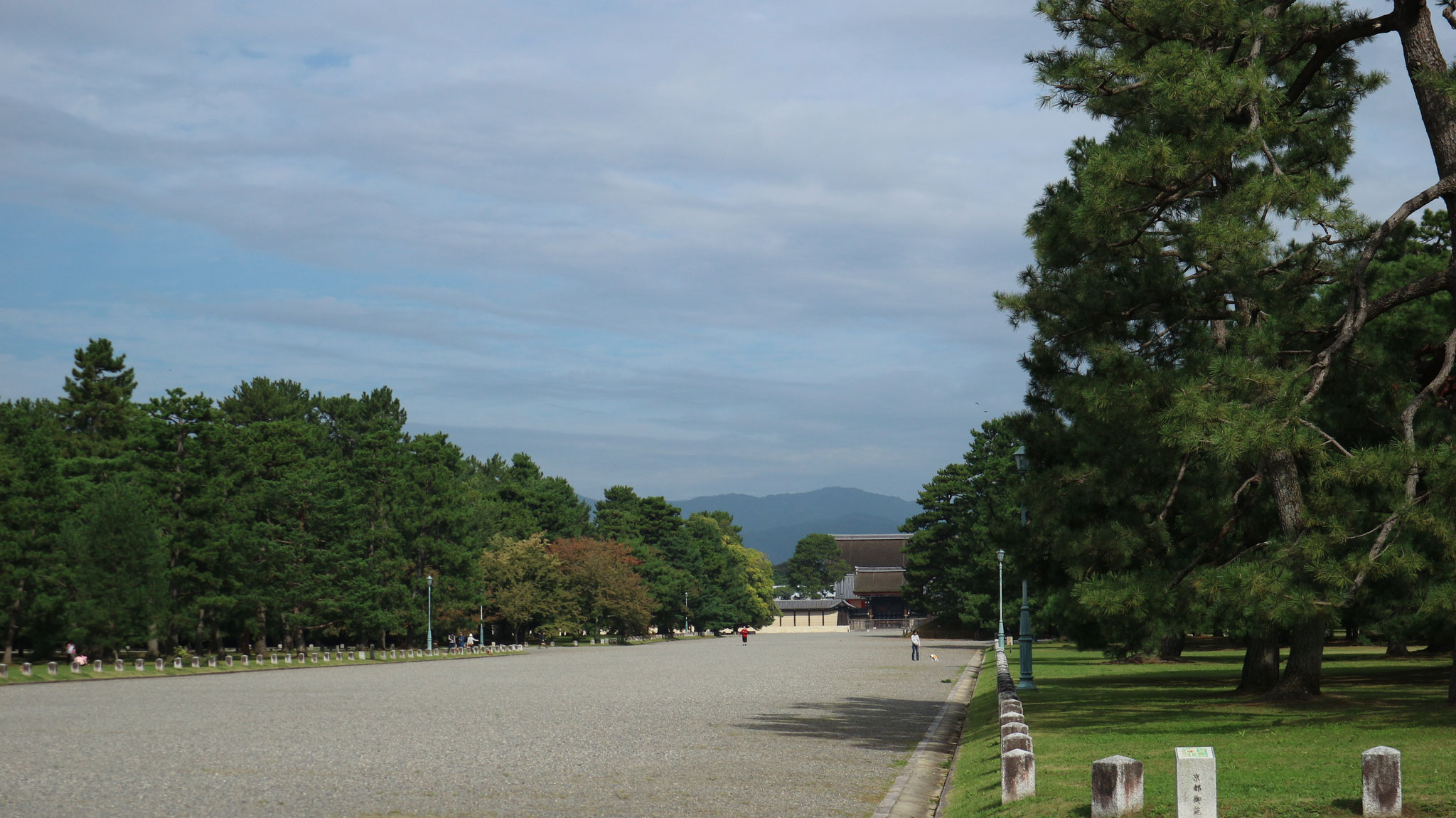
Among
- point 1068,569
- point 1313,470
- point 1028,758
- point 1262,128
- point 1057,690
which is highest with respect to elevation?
point 1262,128

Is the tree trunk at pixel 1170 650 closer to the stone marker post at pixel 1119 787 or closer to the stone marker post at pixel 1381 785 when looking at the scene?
the stone marker post at pixel 1381 785

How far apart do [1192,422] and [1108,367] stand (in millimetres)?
3073

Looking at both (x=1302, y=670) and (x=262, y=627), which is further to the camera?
(x=262, y=627)

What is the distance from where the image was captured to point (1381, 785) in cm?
791

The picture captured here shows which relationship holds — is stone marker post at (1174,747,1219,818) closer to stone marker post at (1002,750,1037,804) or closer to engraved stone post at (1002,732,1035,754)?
stone marker post at (1002,750,1037,804)

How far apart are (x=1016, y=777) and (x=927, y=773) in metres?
3.51

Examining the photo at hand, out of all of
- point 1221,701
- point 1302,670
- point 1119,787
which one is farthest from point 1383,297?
point 1119,787

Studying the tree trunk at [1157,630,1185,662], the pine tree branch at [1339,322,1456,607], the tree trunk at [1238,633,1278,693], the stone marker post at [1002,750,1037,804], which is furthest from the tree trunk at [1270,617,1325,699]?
the tree trunk at [1157,630,1185,662]

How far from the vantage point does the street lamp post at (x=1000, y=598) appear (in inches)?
1832

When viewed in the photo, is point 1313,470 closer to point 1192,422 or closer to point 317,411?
point 1192,422

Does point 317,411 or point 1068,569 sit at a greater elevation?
point 317,411

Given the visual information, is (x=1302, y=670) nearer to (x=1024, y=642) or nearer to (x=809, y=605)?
(x=1024, y=642)

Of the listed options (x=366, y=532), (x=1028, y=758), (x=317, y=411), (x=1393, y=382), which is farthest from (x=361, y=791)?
(x=317, y=411)

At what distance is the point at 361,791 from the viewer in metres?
11.3
